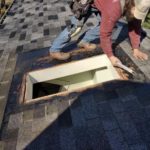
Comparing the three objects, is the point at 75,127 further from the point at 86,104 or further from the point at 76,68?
the point at 76,68

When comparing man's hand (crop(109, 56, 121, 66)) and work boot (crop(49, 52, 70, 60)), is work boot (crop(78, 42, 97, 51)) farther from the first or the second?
man's hand (crop(109, 56, 121, 66))

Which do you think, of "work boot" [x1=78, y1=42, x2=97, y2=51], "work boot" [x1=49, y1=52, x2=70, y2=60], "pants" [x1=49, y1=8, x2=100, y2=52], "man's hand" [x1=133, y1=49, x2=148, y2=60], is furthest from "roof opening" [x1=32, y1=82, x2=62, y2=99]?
"man's hand" [x1=133, y1=49, x2=148, y2=60]

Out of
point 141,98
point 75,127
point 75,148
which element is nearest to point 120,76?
point 141,98

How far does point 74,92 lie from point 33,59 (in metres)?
1.56

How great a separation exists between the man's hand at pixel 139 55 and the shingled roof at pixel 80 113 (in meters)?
0.11

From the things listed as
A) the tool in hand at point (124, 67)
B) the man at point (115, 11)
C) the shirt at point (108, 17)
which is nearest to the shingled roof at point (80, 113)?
the tool in hand at point (124, 67)

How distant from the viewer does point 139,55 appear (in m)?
4.55

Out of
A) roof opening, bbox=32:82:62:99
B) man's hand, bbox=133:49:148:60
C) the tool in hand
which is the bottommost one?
roof opening, bbox=32:82:62:99

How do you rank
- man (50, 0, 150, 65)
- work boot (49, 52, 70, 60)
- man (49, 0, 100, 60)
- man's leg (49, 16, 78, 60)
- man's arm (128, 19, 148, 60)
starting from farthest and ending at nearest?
1. work boot (49, 52, 70, 60)
2. man's leg (49, 16, 78, 60)
3. man's arm (128, 19, 148, 60)
4. man (49, 0, 100, 60)
5. man (50, 0, 150, 65)

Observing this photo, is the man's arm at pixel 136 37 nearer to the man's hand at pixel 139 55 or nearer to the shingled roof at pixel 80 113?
the man's hand at pixel 139 55

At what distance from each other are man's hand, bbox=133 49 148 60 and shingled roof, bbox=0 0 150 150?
0.36 feet

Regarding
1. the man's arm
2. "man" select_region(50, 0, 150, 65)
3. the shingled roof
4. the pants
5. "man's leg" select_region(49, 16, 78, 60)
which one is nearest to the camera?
the shingled roof

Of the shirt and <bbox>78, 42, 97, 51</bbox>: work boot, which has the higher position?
the shirt

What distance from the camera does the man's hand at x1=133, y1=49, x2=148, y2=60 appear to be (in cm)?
449
